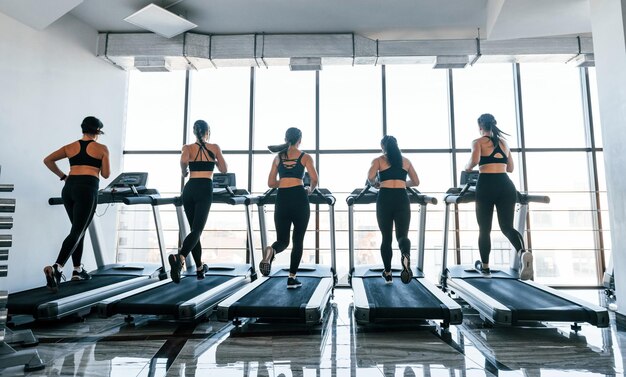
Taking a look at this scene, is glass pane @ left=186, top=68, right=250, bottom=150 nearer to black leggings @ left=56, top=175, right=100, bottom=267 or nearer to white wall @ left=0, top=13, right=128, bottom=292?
white wall @ left=0, top=13, right=128, bottom=292

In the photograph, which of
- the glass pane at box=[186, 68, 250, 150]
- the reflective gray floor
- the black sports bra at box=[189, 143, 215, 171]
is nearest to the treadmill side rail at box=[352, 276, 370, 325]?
the reflective gray floor

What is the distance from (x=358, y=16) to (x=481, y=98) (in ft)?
7.22

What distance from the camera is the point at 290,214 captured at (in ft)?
9.69

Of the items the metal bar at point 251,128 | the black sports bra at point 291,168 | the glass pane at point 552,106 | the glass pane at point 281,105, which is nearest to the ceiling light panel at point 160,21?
the metal bar at point 251,128

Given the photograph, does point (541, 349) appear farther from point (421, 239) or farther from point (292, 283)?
point (421, 239)

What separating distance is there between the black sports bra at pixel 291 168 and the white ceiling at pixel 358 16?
7.39 ft

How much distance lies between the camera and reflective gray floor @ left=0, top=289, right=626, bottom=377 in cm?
180

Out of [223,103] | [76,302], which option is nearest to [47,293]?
[76,302]

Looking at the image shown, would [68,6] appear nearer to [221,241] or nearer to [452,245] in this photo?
[221,241]

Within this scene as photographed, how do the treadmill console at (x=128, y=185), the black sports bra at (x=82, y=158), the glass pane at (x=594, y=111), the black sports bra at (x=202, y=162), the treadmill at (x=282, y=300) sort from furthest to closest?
1. the glass pane at (x=594, y=111)
2. the treadmill console at (x=128, y=185)
3. the black sports bra at (x=202, y=162)
4. the black sports bra at (x=82, y=158)
5. the treadmill at (x=282, y=300)

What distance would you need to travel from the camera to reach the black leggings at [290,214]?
295 centimetres

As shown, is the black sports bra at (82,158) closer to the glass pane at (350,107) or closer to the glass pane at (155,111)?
the glass pane at (155,111)

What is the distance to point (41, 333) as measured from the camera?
2471 mm

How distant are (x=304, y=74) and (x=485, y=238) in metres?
3.52
